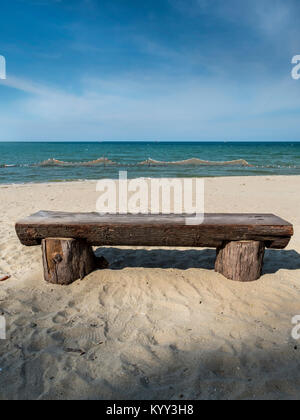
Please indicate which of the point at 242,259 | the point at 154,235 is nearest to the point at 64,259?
the point at 154,235

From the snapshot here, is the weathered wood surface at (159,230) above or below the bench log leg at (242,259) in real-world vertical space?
above

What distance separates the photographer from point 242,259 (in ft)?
10.6

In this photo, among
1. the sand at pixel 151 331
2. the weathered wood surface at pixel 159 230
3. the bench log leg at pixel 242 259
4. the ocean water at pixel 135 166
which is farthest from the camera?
the ocean water at pixel 135 166

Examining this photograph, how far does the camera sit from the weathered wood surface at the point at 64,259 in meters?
3.20

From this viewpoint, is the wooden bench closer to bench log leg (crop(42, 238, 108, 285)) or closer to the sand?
bench log leg (crop(42, 238, 108, 285))

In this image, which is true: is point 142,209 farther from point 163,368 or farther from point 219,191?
point 163,368

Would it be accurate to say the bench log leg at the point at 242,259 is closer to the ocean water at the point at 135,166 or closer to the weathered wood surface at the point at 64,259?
the weathered wood surface at the point at 64,259

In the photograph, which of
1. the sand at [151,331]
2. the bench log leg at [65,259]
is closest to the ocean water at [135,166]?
the bench log leg at [65,259]

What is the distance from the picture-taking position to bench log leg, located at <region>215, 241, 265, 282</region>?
316 cm

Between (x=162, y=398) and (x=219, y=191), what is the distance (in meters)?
9.43

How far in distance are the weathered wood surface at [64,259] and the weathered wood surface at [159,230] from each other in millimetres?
106

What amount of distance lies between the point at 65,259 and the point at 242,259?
2.14 meters

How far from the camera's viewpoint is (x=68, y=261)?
10.8ft

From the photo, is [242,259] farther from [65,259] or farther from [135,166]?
[135,166]
